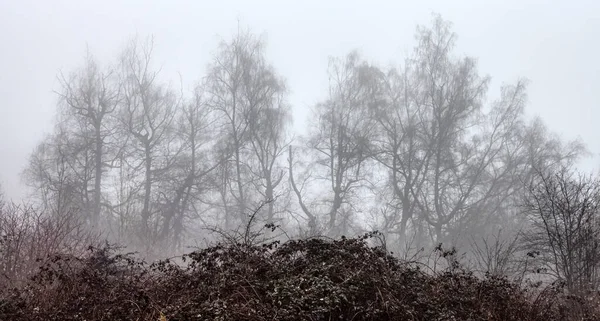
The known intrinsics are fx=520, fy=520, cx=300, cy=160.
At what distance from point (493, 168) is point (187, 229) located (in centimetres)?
1606

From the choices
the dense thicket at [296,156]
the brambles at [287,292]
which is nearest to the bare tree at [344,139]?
the dense thicket at [296,156]

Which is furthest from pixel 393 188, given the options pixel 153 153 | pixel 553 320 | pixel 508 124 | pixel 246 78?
pixel 553 320

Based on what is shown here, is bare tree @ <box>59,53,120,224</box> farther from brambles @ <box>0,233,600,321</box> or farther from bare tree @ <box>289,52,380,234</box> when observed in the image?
brambles @ <box>0,233,600,321</box>

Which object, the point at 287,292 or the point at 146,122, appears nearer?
the point at 287,292

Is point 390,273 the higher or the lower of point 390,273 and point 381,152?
the lower

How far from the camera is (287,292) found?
537 cm

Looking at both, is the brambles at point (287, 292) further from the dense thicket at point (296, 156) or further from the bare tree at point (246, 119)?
the bare tree at point (246, 119)

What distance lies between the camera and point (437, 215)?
84.8ft

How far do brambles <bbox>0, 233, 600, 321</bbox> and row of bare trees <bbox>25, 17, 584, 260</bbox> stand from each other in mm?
18419

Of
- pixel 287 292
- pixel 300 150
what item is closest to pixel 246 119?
pixel 300 150

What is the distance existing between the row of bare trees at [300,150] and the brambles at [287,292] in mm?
18419

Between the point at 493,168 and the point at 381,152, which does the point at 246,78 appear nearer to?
the point at 381,152

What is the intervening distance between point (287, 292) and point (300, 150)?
2424 cm

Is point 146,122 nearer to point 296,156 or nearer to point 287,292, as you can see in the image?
point 296,156
